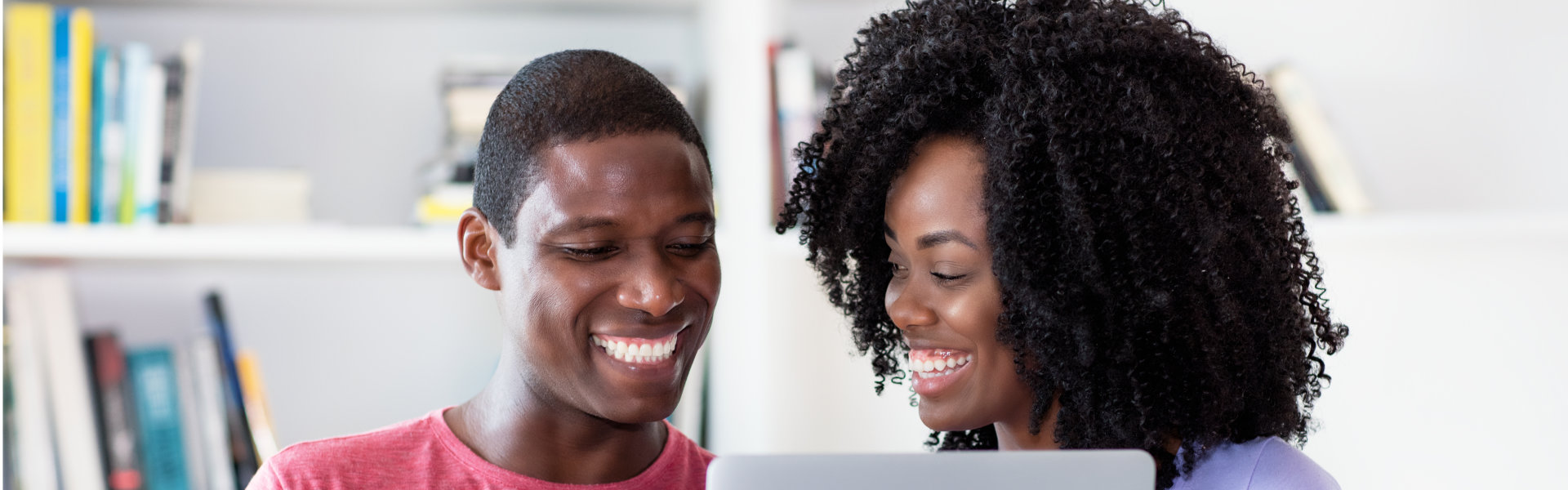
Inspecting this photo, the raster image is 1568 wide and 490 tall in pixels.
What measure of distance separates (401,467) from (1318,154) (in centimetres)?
133

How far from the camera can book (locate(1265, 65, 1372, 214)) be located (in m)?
1.78

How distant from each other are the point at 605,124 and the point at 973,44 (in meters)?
0.34

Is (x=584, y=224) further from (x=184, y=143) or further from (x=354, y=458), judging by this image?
(x=184, y=143)

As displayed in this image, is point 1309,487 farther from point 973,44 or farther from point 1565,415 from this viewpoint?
point 1565,415

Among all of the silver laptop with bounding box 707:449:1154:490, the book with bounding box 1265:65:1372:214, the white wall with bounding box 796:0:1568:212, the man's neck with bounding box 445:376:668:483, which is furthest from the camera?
the white wall with bounding box 796:0:1568:212

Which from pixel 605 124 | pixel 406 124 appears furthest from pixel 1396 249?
pixel 406 124

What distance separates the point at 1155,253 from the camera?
3.50 ft

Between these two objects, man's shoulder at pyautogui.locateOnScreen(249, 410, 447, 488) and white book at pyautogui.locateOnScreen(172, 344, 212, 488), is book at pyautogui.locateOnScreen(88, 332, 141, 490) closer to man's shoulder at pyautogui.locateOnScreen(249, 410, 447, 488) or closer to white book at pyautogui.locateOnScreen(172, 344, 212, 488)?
white book at pyautogui.locateOnScreen(172, 344, 212, 488)

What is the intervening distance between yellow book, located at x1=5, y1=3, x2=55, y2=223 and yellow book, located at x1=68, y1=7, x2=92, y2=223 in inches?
1.0

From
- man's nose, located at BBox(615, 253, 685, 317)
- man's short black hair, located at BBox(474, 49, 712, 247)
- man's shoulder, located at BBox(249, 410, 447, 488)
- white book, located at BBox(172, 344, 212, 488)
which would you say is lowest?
white book, located at BBox(172, 344, 212, 488)

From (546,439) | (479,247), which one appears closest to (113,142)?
(479,247)

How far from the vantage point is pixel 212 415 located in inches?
65.2

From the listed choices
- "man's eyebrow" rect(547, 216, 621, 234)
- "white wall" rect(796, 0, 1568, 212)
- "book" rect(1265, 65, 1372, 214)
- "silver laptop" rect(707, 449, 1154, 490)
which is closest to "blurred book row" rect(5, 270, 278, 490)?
"man's eyebrow" rect(547, 216, 621, 234)

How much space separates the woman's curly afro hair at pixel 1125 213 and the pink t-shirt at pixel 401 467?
1.14 ft
